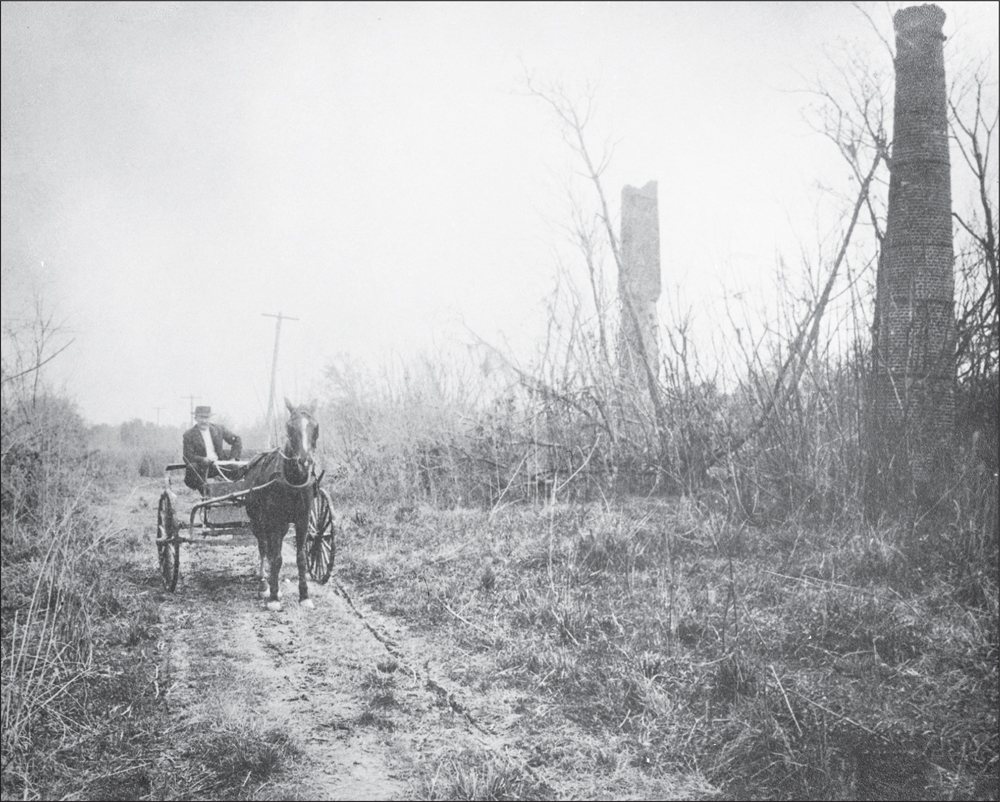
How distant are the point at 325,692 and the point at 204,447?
5.74 meters

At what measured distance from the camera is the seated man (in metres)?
8.03

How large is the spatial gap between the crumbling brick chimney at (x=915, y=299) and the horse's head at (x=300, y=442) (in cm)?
481

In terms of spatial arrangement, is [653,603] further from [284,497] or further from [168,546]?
[168,546]

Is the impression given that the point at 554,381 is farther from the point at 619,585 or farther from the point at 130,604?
the point at 130,604

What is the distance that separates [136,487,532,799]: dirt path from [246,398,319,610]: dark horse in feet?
1.04

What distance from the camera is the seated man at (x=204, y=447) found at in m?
8.03

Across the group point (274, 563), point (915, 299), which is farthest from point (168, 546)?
point (915, 299)

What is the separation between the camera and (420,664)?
14.7 ft

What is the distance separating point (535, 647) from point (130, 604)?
11.9 feet

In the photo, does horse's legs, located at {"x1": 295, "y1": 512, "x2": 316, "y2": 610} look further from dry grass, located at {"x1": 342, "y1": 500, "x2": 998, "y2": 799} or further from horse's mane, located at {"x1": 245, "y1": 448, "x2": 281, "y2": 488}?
dry grass, located at {"x1": 342, "y1": 500, "x2": 998, "y2": 799}

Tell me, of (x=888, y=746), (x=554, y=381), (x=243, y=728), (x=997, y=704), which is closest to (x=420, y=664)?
(x=243, y=728)

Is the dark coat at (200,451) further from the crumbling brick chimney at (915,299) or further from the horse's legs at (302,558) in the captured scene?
the crumbling brick chimney at (915,299)

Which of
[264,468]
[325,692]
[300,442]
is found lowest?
[325,692]

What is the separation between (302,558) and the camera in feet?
20.0
